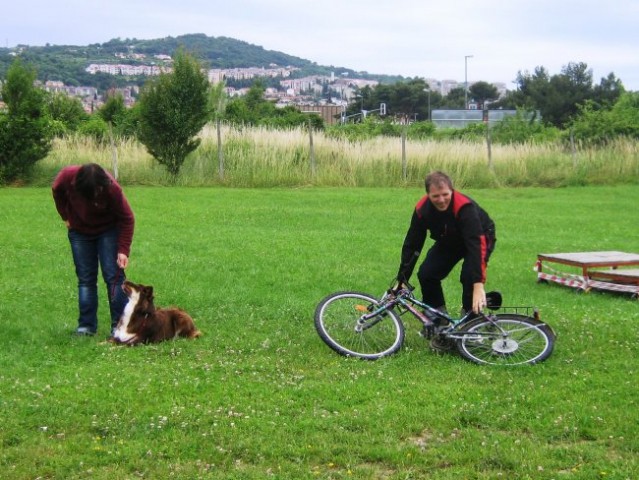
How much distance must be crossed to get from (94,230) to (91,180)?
2.15 ft

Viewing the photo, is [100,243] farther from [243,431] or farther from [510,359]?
[510,359]

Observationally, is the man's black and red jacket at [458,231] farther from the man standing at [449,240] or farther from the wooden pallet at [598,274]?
the wooden pallet at [598,274]

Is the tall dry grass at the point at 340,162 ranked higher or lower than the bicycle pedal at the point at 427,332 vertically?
higher

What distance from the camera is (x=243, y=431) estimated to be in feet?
16.2

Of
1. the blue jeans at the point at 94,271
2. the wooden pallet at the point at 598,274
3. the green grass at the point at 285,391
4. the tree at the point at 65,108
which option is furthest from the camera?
the tree at the point at 65,108

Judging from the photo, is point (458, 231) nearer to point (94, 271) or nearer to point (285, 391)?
point (285, 391)

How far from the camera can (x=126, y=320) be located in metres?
7.09

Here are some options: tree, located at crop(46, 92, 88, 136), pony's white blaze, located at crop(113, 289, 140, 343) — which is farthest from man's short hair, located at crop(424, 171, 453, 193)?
tree, located at crop(46, 92, 88, 136)

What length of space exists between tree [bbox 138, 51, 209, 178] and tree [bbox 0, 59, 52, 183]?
9.90 feet

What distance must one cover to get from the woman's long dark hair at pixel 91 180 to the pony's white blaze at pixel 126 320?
3.25 feet

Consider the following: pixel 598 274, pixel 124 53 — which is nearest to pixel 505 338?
pixel 598 274

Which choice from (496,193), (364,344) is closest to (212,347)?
(364,344)

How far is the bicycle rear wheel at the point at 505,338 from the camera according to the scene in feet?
21.8

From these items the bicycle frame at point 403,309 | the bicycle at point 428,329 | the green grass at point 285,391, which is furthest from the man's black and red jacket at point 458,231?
the green grass at point 285,391
